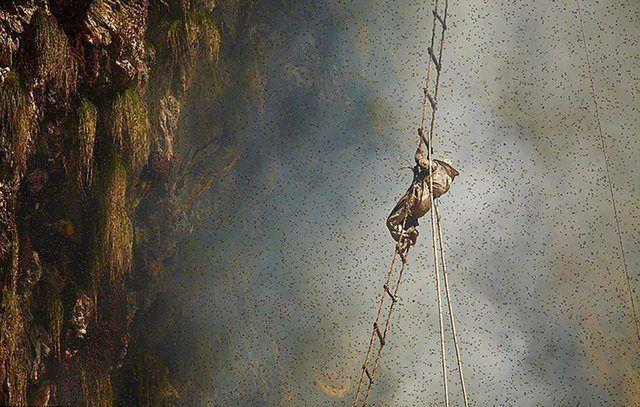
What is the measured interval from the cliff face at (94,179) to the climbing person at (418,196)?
2.56 m

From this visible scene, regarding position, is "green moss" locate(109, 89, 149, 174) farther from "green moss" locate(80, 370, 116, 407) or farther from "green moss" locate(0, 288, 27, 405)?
"green moss" locate(80, 370, 116, 407)

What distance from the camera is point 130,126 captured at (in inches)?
312

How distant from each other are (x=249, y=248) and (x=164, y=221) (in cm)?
162

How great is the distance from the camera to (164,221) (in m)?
10.1

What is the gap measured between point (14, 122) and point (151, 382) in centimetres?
460

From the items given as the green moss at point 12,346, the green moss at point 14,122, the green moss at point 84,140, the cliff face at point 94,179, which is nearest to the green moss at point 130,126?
the cliff face at point 94,179

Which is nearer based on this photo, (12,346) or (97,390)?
(12,346)

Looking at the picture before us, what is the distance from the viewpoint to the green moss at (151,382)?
9859mm

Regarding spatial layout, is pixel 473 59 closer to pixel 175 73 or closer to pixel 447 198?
pixel 447 198

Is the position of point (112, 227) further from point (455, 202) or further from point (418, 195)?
point (455, 202)

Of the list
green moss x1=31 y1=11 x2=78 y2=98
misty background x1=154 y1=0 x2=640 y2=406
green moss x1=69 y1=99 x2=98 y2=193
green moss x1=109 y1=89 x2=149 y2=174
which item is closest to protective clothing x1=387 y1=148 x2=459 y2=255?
green moss x1=109 y1=89 x2=149 y2=174

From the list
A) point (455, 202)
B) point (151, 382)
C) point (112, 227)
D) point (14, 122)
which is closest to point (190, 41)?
point (112, 227)

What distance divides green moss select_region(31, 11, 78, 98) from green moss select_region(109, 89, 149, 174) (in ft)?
2.63

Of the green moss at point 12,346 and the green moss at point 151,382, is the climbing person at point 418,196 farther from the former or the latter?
the green moss at point 151,382
